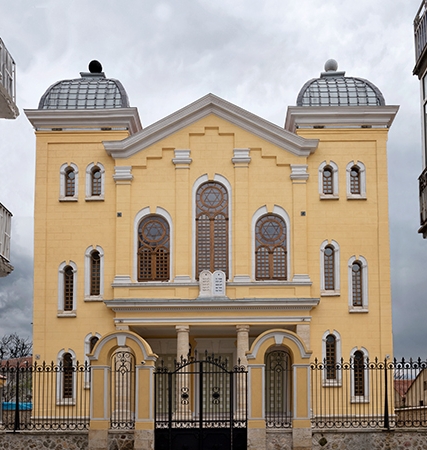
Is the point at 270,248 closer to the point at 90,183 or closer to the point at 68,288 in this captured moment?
the point at 90,183

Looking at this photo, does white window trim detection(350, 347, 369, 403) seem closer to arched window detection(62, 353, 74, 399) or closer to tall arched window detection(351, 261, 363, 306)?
tall arched window detection(351, 261, 363, 306)

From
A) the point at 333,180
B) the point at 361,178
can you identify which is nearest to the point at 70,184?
the point at 333,180

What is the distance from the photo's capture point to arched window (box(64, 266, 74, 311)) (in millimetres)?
36969

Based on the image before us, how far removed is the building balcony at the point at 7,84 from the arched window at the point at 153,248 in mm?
12965

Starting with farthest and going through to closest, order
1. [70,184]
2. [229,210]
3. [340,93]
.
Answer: [340,93] < [70,184] < [229,210]

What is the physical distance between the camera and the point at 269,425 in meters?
26.5

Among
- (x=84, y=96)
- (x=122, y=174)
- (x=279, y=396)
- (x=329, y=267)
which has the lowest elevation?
(x=279, y=396)

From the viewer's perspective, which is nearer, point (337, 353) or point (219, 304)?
point (219, 304)

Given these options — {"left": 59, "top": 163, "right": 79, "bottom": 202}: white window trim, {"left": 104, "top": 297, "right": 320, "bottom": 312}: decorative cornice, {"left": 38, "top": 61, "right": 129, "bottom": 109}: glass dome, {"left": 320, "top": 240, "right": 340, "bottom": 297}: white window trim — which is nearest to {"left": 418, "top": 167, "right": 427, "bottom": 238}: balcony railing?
{"left": 104, "top": 297, "right": 320, "bottom": 312}: decorative cornice

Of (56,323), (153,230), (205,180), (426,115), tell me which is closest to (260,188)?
(205,180)

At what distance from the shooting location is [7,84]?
78.9 ft

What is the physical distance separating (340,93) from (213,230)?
7.59m

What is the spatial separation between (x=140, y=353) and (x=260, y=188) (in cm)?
1221

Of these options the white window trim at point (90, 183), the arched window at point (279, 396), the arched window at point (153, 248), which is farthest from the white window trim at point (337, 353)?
the white window trim at point (90, 183)
